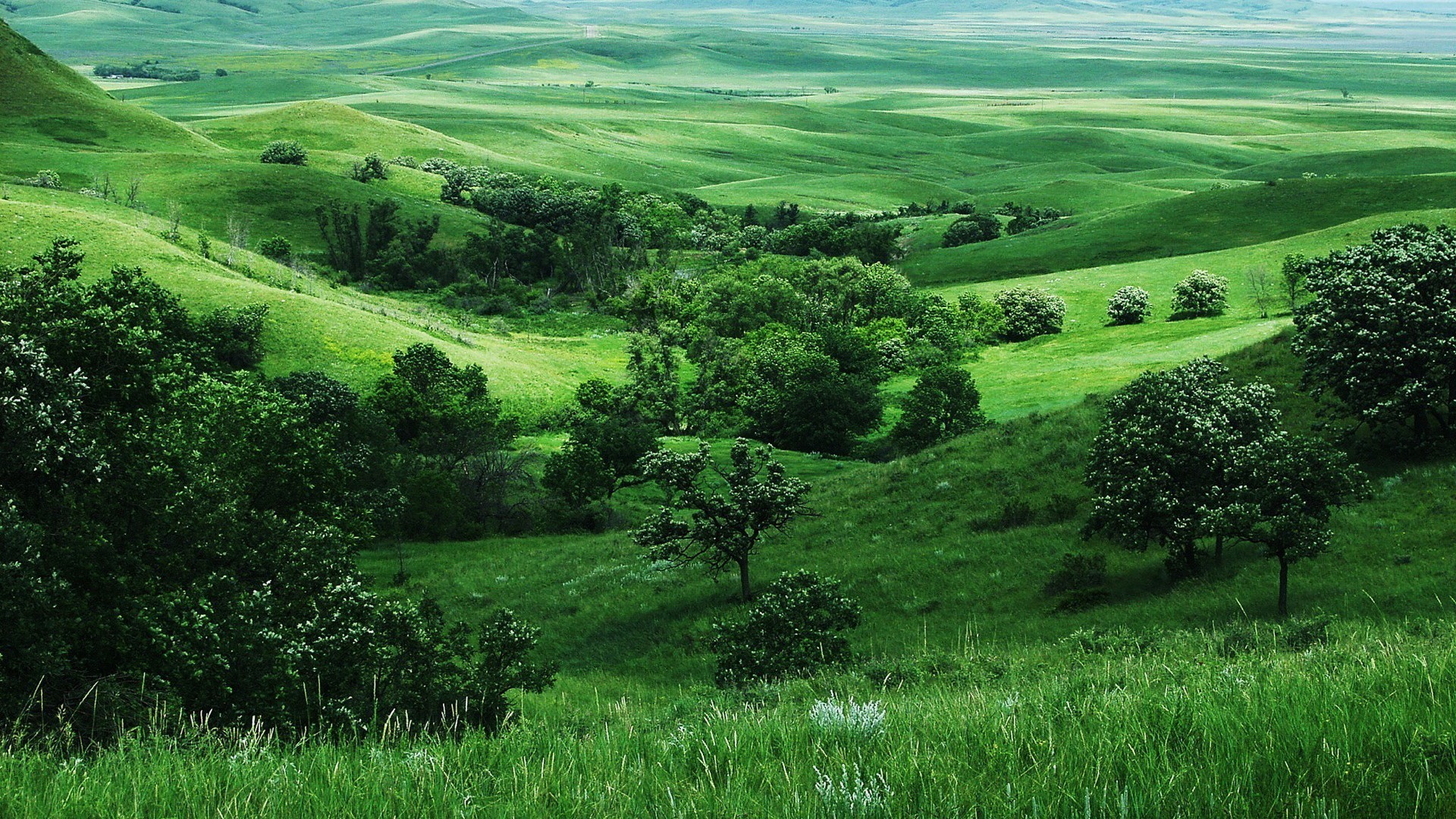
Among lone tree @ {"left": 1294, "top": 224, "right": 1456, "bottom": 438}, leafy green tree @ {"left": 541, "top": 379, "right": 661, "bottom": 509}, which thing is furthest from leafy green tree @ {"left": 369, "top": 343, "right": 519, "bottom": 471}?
lone tree @ {"left": 1294, "top": 224, "right": 1456, "bottom": 438}

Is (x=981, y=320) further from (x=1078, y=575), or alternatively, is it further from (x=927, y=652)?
(x=927, y=652)

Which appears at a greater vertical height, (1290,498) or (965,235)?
(1290,498)

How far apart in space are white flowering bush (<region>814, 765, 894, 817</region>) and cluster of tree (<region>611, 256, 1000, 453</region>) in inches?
3326

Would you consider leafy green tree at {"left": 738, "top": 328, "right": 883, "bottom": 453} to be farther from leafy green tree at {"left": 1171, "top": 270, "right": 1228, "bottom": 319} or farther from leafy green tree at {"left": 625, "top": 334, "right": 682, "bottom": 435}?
leafy green tree at {"left": 1171, "top": 270, "right": 1228, "bottom": 319}

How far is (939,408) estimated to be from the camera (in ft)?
258

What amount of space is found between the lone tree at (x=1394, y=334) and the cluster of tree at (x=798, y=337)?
5091 centimetres

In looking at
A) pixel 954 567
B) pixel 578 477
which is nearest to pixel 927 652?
pixel 954 567

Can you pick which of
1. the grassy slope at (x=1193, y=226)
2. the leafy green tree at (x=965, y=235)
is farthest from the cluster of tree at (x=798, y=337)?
the leafy green tree at (x=965, y=235)

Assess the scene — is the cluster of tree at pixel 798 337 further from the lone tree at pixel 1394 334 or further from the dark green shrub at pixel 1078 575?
the dark green shrub at pixel 1078 575

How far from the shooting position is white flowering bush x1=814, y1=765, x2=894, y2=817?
475cm

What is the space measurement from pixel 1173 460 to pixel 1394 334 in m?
12.4

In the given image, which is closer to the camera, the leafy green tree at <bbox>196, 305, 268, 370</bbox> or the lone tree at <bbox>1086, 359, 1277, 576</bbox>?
the lone tree at <bbox>1086, 359, 1277, 576</bbox>

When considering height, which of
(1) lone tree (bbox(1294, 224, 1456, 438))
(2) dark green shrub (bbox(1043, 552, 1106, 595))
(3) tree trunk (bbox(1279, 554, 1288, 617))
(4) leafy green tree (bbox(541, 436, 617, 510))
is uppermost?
(1) lone tree (bbox(1294, 224, 1456, 438))

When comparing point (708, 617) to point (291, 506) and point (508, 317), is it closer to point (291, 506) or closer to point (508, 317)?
point (291, 506)
